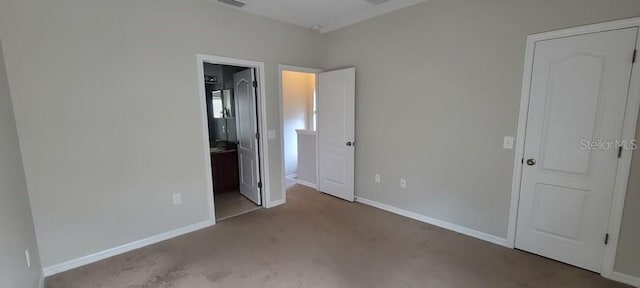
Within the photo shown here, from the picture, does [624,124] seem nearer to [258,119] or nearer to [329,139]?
[329,139]

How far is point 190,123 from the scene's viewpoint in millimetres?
3006

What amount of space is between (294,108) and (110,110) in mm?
3565

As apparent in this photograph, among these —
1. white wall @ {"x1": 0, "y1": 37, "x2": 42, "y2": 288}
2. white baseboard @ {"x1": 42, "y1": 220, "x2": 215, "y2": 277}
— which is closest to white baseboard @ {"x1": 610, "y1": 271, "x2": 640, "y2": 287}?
white baseboard @ {"x1": 42, "y1": 220, "x2": 215, "y2": 277}

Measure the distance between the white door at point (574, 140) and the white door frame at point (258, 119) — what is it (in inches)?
117

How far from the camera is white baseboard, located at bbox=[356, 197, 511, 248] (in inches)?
110

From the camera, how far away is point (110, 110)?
8.25 feet

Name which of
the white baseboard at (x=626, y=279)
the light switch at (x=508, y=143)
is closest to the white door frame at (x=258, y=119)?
the light switch at (x=508, y=143)

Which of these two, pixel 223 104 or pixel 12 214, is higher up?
pixel 223 104

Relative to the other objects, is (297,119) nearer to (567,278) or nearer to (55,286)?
(55,286)

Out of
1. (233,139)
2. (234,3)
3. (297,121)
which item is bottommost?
(233,139)

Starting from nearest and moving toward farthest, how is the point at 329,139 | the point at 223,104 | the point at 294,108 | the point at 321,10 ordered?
the point at 321,10 < the point at 329,139 < the point at 223,104 < the point at 294,108

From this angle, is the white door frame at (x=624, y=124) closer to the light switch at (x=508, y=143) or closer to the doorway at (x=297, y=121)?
the light switch at (x=508, y=143)

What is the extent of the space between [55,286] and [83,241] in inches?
15.5

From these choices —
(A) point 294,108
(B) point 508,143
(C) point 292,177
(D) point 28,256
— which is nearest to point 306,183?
(C) point 292,177
